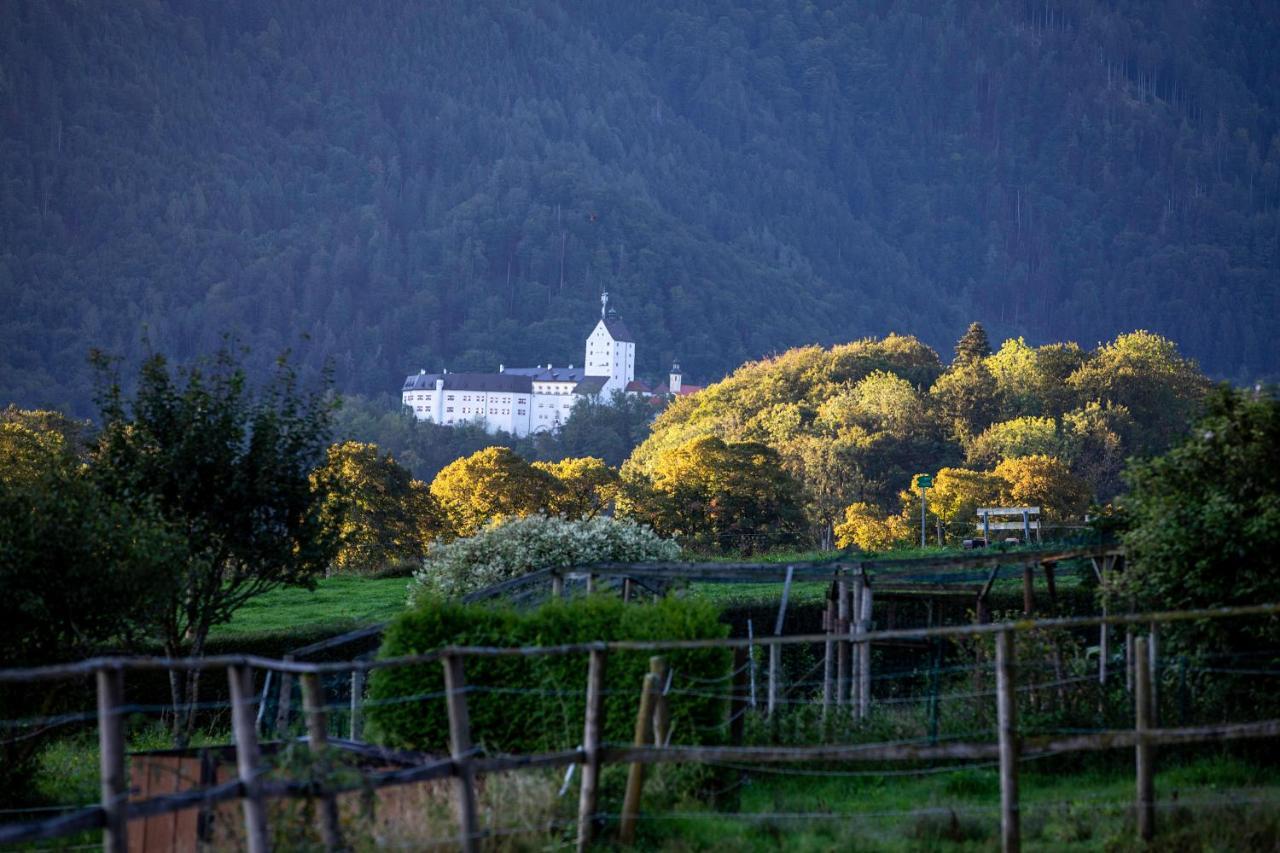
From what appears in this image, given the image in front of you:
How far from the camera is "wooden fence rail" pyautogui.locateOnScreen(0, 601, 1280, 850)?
7.16m

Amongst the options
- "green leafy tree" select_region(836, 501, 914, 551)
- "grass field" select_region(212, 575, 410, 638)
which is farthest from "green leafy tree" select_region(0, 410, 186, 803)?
"green leafy tree" select_region(836, 501, 914, 551)

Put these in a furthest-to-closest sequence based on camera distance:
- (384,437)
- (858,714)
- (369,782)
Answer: (384,437) < (858,714) < (369,782)

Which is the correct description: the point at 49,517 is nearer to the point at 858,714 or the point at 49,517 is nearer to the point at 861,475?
the point at 858,714

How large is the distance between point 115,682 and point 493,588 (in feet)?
40.0

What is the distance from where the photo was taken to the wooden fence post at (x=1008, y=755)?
9.84 metres

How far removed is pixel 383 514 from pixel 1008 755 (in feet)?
168

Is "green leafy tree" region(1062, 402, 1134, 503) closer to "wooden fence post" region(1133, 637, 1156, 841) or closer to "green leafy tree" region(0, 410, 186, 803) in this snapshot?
"green leafy tree" region(0, 410, 186, 803)

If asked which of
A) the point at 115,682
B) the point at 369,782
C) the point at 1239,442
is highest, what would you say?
the point at 1239,442

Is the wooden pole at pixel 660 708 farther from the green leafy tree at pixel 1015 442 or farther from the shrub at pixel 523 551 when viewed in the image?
Answer: the green leafy tree at pixel 1015 442

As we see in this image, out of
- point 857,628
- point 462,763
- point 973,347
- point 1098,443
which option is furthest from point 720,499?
point 973,347

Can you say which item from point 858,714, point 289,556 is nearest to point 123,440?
point 289,556

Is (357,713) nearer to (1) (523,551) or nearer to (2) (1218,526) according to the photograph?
(1) (523,551)

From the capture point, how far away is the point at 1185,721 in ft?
47.4

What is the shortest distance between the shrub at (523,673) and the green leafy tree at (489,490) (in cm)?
4746
